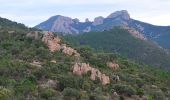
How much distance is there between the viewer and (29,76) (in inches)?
1977

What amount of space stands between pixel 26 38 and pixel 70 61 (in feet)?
33.5

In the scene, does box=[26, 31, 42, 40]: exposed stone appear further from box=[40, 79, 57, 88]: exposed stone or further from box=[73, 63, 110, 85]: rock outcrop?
box=[40, 79, 57, 88]: exposed stone

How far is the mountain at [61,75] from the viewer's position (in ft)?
154

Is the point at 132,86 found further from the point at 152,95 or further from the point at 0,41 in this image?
the point at 0,41

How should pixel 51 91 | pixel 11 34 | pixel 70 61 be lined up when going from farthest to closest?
1. pixel 11 34
2. pixel 70 61
3. pixel 51 91

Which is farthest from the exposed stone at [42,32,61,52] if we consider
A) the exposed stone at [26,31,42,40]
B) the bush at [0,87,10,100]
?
the bush at [0,87,10,100]

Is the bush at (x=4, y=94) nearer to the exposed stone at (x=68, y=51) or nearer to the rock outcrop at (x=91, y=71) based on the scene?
the rock outcrop at (x=91, y=71)

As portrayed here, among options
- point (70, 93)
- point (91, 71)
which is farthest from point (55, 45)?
point (70, 93)

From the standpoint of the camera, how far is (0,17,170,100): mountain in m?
47.1

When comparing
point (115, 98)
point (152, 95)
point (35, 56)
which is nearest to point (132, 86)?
point (152, 95)

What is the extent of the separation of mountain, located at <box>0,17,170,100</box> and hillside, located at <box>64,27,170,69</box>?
47.9 m

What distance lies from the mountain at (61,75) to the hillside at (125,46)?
47869 mm

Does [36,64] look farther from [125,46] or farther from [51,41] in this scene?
[125,46]

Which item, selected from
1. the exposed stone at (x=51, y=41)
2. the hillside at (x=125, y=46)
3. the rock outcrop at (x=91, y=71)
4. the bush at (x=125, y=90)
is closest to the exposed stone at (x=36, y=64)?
the rock outcrop at (x=91, y=71)
